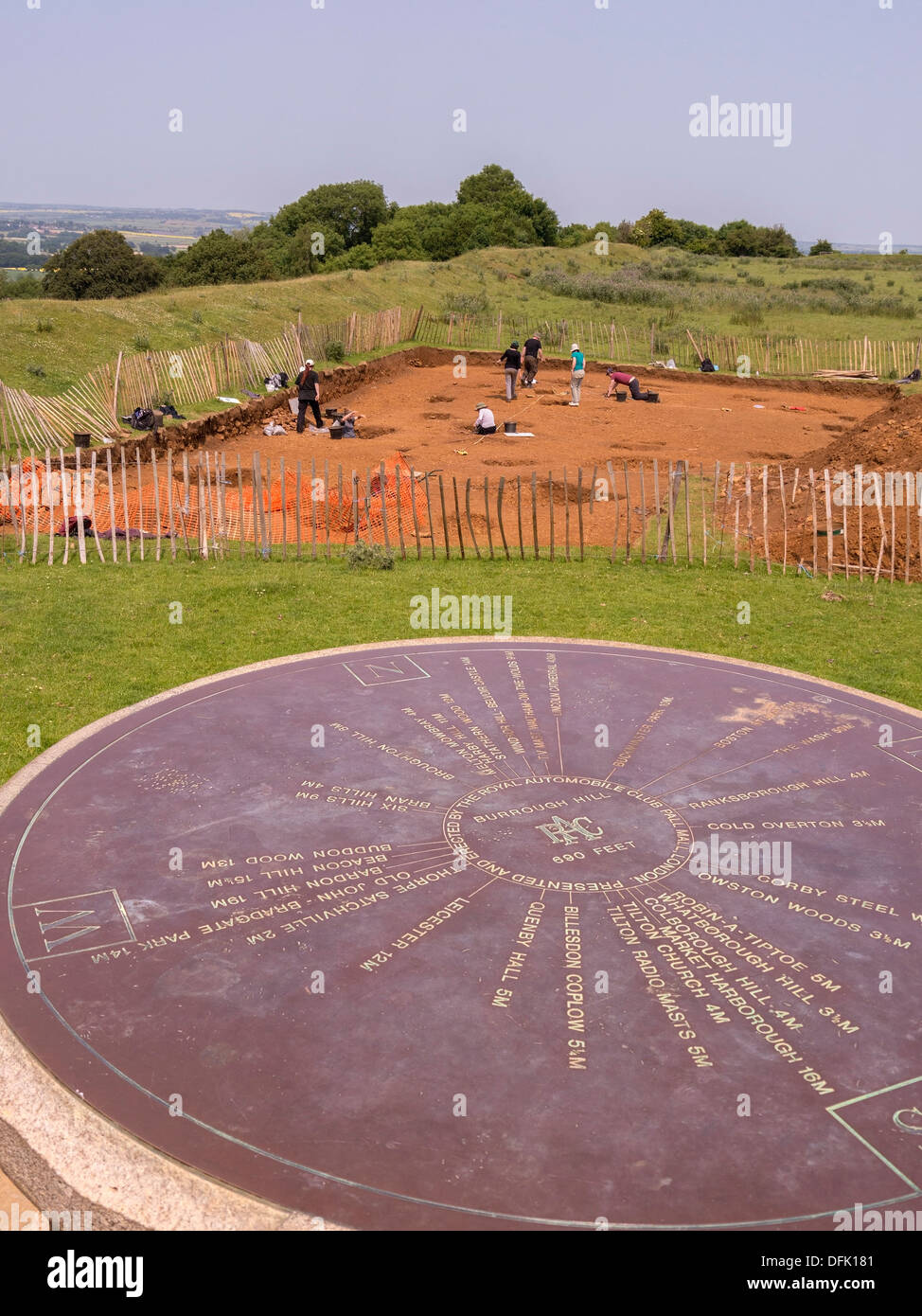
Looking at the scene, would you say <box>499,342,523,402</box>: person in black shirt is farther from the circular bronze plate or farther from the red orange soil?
the circular bronze plate

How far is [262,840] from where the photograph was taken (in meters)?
6.39

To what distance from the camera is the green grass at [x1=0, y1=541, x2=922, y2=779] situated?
9.63m

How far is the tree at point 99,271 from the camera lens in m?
42.1

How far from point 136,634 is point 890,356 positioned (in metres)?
28.9

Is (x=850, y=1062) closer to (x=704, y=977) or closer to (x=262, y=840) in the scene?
(x=704, y=977)

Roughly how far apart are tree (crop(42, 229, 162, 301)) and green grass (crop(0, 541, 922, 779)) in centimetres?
3240

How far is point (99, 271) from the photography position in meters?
42.4

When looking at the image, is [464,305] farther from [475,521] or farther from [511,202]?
[511,202]

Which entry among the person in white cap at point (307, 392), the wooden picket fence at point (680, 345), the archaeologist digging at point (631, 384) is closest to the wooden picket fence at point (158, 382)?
the person in white cap at point (307, 392)

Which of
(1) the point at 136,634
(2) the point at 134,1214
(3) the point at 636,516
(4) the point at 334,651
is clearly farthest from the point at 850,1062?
(3) the point at 636,516

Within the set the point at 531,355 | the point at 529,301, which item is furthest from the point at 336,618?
the point at 529,301

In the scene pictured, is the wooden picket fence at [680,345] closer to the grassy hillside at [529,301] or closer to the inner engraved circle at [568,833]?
the grassy hillside at [529,301]

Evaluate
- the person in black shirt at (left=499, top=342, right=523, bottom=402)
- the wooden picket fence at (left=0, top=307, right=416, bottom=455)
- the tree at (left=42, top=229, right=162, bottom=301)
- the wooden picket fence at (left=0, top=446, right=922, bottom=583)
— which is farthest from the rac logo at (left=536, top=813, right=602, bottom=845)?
the tree at (left=42, top=229, right=162, bottom=301)

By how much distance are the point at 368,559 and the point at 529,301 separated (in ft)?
110
